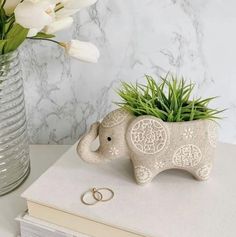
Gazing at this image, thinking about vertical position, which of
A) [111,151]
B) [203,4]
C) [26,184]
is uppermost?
[203,4]

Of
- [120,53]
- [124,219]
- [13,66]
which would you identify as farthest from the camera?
[120,53]

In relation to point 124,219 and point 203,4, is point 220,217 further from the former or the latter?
point 203,4

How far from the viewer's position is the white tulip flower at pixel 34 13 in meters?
0.47

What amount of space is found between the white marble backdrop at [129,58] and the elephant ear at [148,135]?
0.21 metres

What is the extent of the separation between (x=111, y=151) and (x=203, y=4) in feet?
0.92

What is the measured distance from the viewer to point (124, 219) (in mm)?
501

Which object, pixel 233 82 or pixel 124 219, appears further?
pixel 233 82

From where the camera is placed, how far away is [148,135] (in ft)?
1.73

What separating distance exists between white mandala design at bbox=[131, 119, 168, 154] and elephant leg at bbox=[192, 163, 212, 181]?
0.22 ft

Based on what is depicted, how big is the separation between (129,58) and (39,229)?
32 cm

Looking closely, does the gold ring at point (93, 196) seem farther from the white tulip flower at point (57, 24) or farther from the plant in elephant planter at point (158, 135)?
the white tulip flower at point (57, 24)

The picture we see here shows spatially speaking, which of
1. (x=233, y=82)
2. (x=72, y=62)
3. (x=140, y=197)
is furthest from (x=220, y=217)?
(x=72, y=62)

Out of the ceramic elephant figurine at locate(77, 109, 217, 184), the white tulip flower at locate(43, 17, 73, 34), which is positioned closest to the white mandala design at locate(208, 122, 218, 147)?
the ceramic elephant figurine at locate(77, 109, 217, 184)

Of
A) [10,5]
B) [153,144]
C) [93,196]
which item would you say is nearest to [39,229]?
[93,196]
